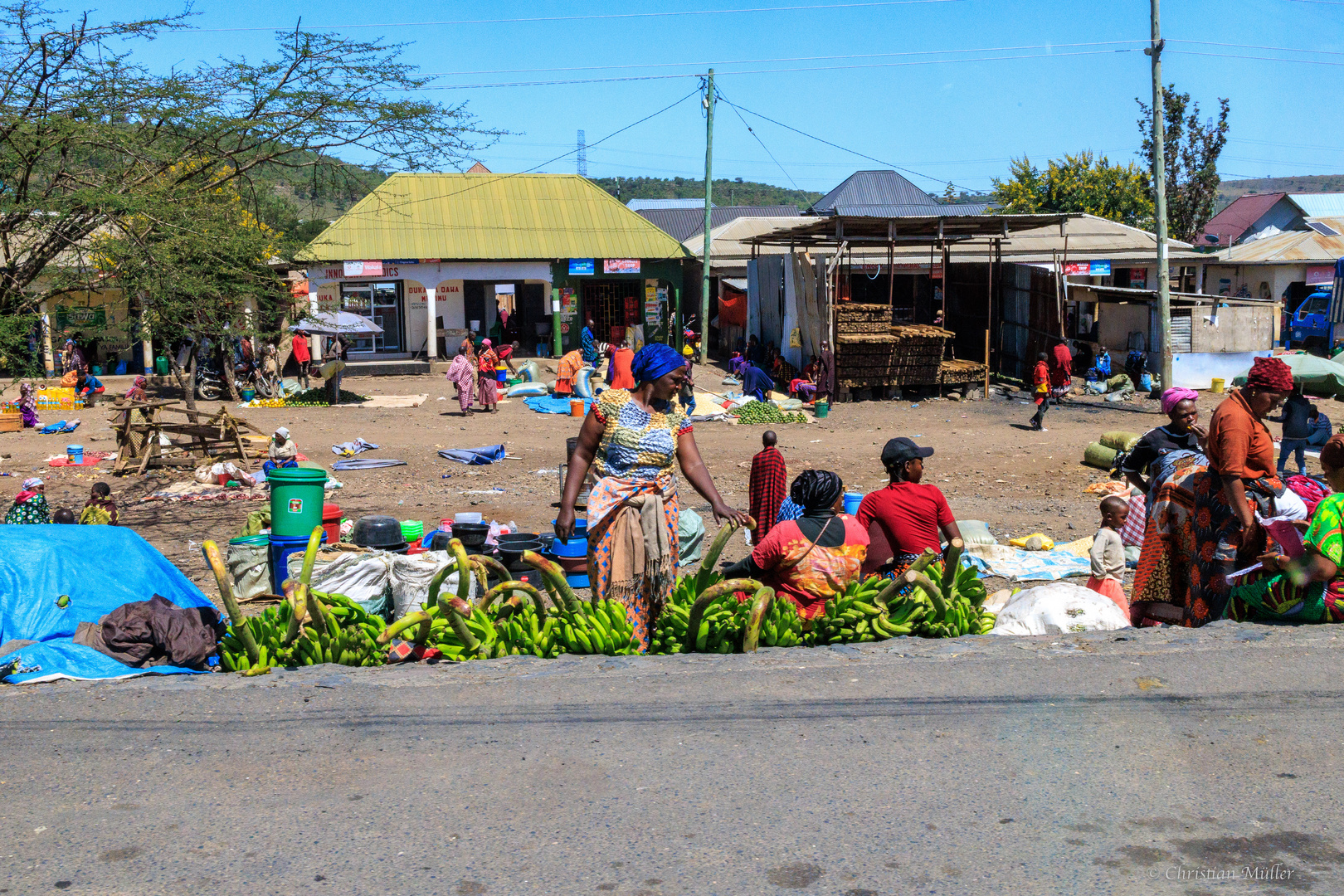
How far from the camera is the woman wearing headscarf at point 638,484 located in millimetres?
5266

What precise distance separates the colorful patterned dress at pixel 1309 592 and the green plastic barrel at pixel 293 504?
595 cm

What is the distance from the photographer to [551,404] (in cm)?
2203

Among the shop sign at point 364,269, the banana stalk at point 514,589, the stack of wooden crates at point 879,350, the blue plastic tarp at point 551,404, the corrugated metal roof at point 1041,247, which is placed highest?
the corrugated metal roof at point 1041,247

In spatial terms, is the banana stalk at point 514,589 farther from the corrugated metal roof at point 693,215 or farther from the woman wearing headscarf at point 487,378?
the corrugated metal roof at point 693,215

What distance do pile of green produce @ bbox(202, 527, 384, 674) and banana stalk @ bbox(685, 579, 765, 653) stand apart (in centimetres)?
146

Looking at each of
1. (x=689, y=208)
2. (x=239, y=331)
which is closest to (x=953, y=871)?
(x=239, y=331)

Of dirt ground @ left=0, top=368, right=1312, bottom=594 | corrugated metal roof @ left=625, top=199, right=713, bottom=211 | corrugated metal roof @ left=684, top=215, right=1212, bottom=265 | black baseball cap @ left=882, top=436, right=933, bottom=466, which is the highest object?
corrugated metal roof @ left=625, top=199, right=713, bottom=211

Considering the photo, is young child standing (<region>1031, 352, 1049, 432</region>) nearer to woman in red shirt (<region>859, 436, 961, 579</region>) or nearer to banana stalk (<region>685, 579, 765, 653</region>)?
woman in red shirt (<region>859, 436, 961, 579</region>)

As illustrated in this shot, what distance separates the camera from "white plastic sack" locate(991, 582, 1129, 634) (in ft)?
18.7

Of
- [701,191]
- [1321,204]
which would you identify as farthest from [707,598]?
[701,191]

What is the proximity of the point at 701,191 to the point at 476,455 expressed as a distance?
10992 cm

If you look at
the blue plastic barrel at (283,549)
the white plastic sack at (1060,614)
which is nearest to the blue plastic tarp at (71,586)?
the blue plastic barrel at (283,549)

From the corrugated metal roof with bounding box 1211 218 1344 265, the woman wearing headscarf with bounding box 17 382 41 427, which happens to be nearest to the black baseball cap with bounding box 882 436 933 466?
the woman wearing headscarf with bounding box 17 382 41 427

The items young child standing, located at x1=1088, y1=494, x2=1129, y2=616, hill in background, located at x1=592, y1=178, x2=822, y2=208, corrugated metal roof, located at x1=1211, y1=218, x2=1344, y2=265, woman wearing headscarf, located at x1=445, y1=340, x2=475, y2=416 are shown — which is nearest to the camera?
young child standing, located at x1=1088, y1=494, x2=1129, y2=616
